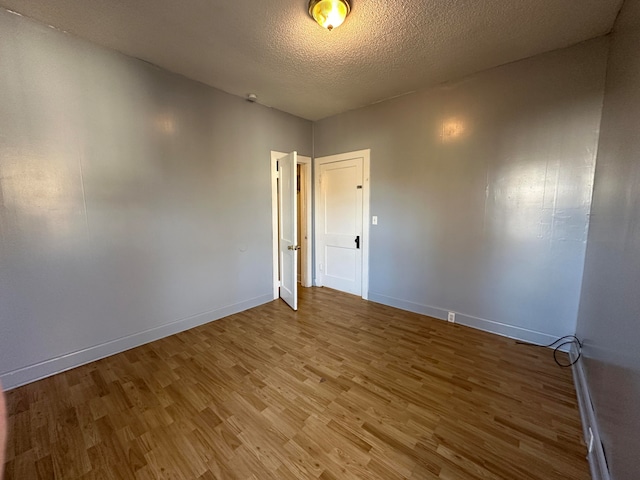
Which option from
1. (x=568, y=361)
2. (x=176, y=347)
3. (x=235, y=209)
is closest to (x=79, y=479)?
(x=176, y=347)

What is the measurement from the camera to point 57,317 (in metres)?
2.12

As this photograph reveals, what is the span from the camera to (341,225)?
4.06 meters

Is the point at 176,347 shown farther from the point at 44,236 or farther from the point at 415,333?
the point at 415,333

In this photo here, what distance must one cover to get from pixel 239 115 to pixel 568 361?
424 centimetres

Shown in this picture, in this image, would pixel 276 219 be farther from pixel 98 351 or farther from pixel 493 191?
pixel 493 191

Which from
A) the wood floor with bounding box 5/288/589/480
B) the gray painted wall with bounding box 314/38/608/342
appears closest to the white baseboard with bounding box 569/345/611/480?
the wood floor with bounding box 5/288/589/480

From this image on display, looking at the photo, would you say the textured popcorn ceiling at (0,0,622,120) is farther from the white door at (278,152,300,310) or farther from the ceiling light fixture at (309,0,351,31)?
the white door at (278,152,300,310)

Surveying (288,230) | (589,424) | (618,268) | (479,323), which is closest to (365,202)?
(288,230)

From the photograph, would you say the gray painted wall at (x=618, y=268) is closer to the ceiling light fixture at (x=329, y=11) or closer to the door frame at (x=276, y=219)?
the ceiling light fixture at (x=329, y=11)

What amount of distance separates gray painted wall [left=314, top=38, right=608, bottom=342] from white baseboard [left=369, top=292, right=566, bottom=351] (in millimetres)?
11

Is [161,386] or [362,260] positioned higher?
[362,260]

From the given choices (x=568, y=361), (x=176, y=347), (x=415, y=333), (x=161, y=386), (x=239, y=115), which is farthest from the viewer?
(x=239, y=115)

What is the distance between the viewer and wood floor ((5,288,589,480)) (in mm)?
1390

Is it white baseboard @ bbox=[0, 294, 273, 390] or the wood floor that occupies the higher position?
white baseboard @ bbox=[0, 294, 273, 390]
